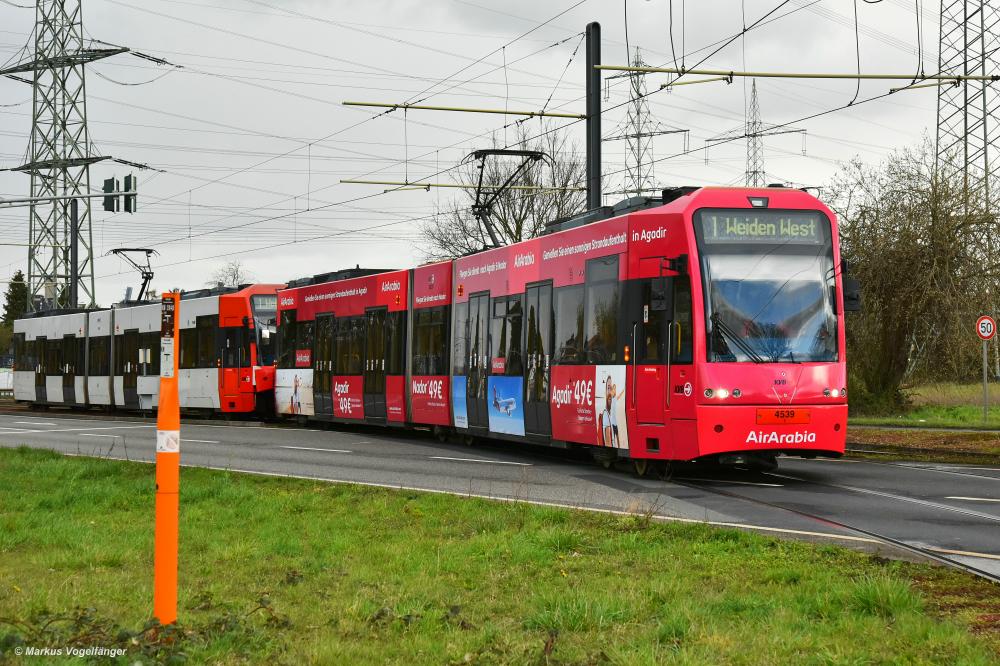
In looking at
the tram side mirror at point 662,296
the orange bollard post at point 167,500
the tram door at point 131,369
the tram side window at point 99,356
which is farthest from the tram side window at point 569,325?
the tram side window at point 99,356

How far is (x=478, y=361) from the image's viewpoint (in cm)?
2233

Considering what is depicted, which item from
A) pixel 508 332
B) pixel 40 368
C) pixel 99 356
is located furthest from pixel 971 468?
pixel 40 368

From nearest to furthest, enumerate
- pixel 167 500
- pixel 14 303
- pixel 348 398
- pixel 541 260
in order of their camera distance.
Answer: pixel 167 500 < pixel 541 260 < pixel 348 398 < pixel 14 303

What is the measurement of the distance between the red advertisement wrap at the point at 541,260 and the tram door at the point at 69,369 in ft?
83.0

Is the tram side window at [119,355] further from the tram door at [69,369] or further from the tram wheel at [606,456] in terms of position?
the tram wheel at [606,456]

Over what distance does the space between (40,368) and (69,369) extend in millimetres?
3288

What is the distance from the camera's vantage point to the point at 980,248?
3225 cm

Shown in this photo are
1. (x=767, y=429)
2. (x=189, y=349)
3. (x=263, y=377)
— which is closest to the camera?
(x=767, y=429)

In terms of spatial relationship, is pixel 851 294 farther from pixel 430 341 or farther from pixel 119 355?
pixel 119 355

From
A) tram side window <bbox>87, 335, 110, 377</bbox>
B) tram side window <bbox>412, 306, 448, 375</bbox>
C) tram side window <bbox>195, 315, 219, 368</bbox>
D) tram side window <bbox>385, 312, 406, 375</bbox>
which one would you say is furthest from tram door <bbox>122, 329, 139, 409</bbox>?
tram side window <bbox>412, 306, 448, 375</bbox>

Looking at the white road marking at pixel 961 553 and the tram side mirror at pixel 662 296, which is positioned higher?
the tram side mirror at pixel 662 296

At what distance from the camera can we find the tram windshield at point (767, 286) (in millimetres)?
15500

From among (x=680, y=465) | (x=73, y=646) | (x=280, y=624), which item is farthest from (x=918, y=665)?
(x=680, y=465)

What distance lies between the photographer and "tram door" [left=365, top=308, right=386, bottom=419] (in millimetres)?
27000
